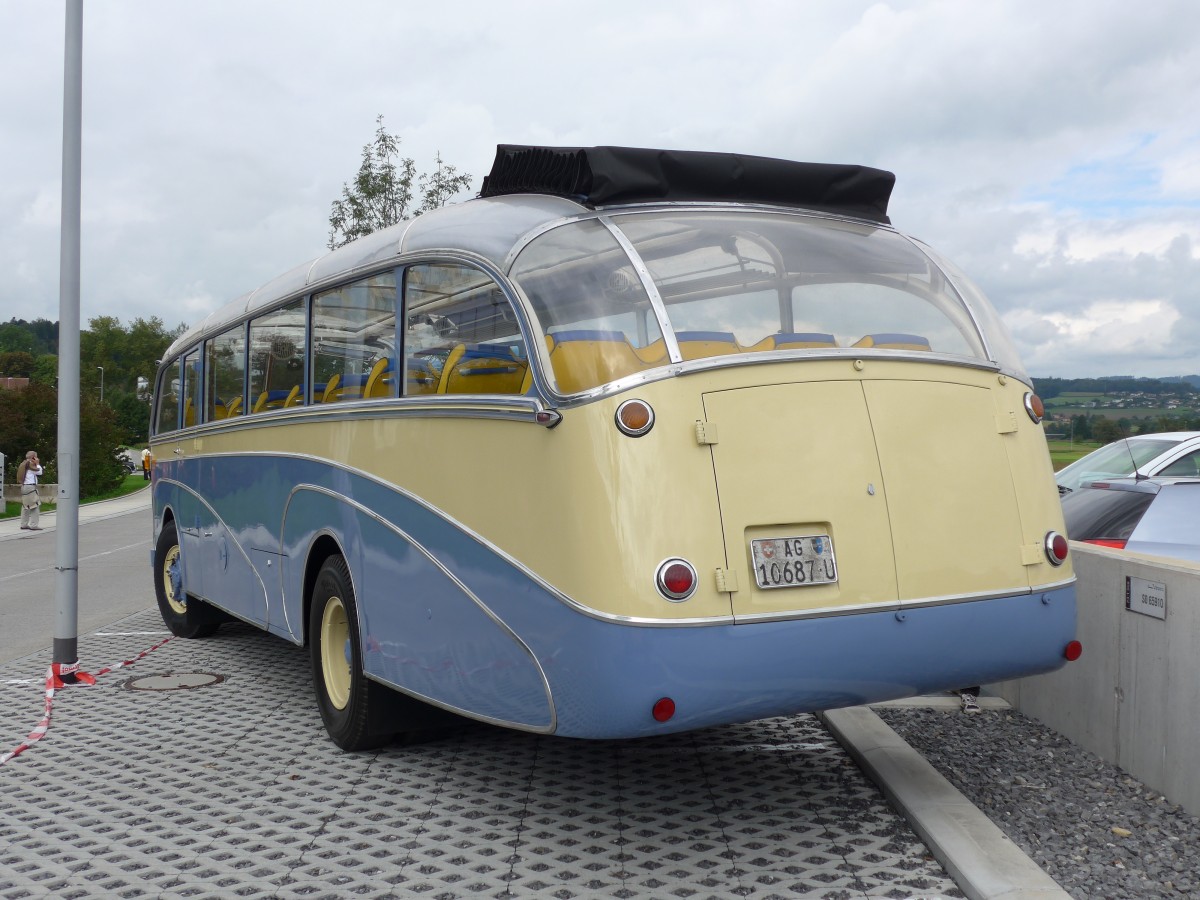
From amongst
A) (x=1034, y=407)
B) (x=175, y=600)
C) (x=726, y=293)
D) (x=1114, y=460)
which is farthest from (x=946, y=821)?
(x=1114, y=460)

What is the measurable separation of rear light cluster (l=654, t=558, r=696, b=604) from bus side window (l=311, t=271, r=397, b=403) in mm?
2249

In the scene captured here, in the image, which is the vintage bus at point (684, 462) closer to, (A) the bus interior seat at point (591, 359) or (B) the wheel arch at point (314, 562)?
(A) the bus interior seat at point (591, 359)

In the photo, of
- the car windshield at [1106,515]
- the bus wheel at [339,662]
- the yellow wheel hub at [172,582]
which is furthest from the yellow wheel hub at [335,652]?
the car windshield at [1106,515]

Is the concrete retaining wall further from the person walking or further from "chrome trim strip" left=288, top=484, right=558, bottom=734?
the person walking

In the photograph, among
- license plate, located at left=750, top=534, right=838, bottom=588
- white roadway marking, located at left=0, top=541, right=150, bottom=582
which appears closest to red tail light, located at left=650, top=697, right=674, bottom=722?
license plate, located at left=750, top=534, right=838, bottom=588

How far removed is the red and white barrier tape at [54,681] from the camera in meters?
6.67

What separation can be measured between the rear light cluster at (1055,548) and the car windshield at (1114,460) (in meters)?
6.51

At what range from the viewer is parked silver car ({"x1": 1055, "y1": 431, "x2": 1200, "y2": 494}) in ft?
36.8

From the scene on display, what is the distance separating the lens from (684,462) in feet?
14.6

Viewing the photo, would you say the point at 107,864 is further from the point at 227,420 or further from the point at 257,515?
the point at 227,420

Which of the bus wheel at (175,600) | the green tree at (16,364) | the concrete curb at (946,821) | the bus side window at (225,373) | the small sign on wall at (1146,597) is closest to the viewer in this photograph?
the concrete curb at (946,821)

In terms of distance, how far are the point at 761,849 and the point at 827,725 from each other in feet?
6.53

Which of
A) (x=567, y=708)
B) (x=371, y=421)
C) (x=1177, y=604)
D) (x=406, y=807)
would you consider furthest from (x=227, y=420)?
(x=1177, y=604)

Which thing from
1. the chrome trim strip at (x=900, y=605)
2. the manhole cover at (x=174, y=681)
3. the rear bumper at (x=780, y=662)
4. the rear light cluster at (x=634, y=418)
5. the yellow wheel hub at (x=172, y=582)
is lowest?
the manhole cover at (x=174, y=681)
